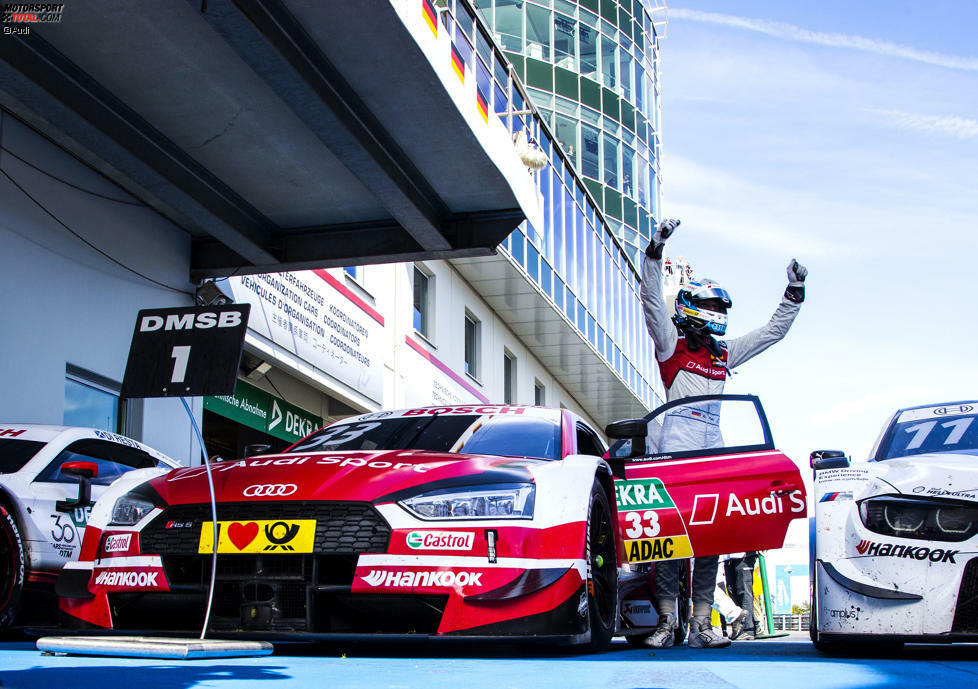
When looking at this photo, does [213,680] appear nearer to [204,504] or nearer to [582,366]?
[204,504]

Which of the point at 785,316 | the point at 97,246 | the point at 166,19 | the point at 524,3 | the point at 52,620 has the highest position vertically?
the point at 524,3

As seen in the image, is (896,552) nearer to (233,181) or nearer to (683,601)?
(683,601)

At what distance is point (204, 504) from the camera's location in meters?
5.00

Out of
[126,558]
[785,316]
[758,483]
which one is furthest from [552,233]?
[126,558]

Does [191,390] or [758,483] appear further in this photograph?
[758,483]

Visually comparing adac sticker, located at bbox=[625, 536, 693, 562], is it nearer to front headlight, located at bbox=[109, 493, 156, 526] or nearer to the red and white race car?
the red and white race car

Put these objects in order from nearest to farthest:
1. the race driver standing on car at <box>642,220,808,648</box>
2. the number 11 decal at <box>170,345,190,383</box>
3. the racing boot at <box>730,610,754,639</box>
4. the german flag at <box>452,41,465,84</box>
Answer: the number 11 decal at <box>170,345,190,383</box>, the race driver standing on car at <box>642,220,808,648</box>, the german flag at <box>452,41,465,84</box>, the racing boot at <box>730,610,754,639</box>

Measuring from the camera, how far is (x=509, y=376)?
87.2 feet

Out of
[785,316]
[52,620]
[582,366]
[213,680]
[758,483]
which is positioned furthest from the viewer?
[582,366]

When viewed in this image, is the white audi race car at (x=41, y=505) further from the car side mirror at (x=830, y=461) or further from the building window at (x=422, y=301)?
the building window at (x=422, y=301)

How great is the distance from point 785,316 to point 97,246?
6.39 meters

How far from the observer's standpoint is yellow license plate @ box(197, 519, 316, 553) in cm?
474

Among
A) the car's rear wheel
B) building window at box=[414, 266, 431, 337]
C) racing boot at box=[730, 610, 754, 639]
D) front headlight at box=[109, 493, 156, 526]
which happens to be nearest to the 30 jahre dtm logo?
front headlight at box=[109, 493, 156, 526]

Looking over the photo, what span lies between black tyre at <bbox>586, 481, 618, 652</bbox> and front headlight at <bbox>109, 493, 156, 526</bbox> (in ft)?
6.34
